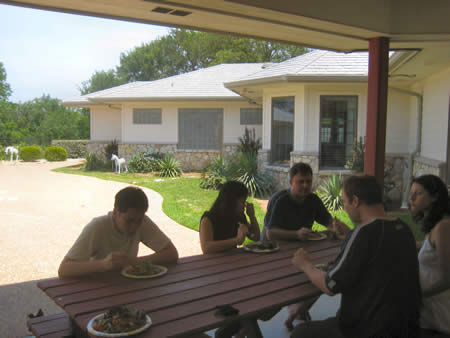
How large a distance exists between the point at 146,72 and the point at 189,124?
3116 centimetres

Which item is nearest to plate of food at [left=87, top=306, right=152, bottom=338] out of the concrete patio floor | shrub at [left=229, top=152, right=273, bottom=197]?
the concrete patio floor

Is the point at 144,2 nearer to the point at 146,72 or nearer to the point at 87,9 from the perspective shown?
the point at 87,9

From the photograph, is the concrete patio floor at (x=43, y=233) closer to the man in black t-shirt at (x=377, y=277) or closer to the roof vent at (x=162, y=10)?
the man in black t-shirt at (x=377, y=277)

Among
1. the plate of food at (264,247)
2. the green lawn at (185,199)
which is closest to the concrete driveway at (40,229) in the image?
the green lawn at (185,199)

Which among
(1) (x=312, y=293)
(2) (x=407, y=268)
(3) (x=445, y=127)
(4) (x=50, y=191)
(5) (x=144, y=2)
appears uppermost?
(5) (x=144, y=2)

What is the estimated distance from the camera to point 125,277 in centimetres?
273

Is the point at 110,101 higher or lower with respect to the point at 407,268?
higher

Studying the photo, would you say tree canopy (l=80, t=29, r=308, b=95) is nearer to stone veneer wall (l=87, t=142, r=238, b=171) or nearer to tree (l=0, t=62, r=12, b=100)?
tree (l=0, t=62, r=12, b=100)

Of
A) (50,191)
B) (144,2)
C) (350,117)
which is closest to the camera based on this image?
(144,2)

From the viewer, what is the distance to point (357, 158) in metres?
11.1

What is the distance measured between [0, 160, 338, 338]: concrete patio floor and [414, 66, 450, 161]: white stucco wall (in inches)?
211

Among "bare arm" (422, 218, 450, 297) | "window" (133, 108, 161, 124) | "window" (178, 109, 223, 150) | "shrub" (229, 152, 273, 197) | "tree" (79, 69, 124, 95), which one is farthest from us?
"tree" (79, 69, 124, 95)

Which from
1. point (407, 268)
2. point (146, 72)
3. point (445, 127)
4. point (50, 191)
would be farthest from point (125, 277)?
point (146, 72)

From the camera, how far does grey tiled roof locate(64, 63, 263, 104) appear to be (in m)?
18.4
